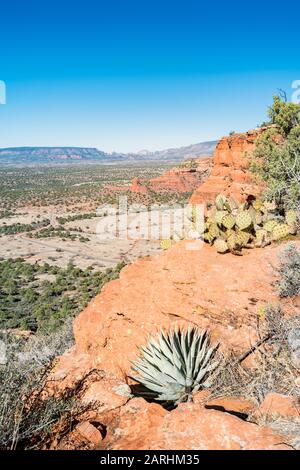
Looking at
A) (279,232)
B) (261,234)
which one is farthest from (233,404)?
(279,232)

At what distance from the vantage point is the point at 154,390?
430 centimetres

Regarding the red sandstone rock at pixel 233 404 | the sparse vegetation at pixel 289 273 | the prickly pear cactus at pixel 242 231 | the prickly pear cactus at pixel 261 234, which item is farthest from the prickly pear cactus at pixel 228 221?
the red sandstone rock at pixel 233 404

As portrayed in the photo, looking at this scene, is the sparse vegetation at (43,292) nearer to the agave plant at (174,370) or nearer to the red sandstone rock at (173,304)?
the red sandstone rock at (173,304)

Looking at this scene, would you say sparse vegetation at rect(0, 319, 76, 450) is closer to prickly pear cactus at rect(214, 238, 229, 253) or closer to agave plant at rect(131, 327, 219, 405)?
agave plant at rect(131, 327, 219, 405)

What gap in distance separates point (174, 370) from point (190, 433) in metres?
1.62

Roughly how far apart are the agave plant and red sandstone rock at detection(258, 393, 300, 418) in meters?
1.08

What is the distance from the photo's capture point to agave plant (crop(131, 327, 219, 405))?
4277 millimetres

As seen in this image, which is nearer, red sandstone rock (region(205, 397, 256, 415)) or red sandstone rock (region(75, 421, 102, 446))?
red sandstone rock (region(75, 421, 102, 446))

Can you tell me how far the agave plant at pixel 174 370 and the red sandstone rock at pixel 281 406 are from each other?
3.54ft

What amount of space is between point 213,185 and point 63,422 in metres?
26.5

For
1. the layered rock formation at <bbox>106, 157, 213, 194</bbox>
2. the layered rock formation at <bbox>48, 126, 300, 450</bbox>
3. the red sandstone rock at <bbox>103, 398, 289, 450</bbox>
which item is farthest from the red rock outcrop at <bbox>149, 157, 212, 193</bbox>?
the red sandstone rock at <bbox>103, 398, 289, 450</bbox>
